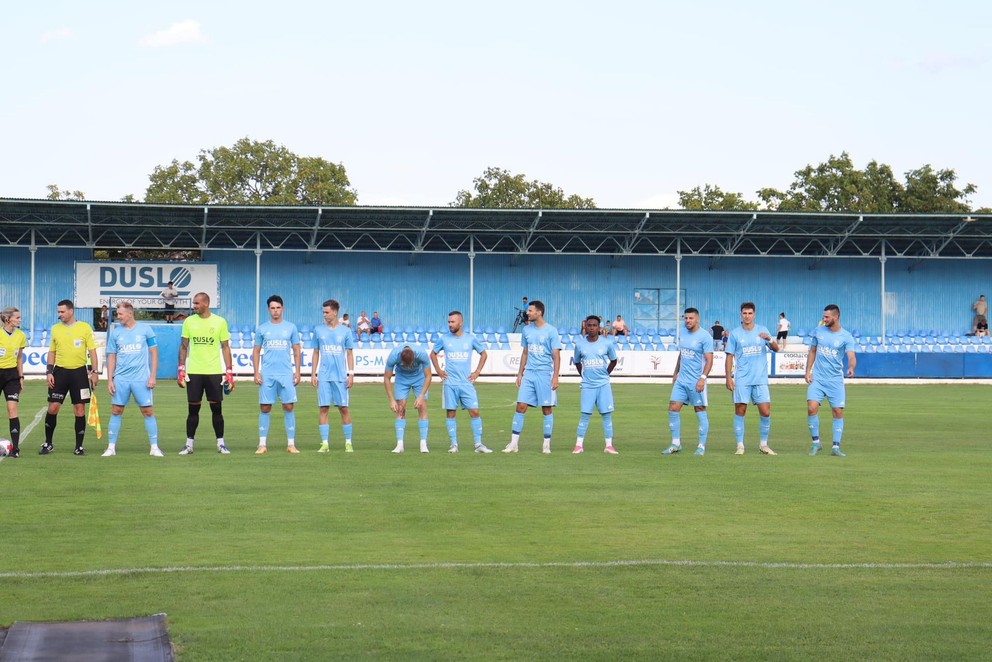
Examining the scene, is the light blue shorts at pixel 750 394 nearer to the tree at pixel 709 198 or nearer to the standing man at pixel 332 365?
the standing man at pixel 332 365

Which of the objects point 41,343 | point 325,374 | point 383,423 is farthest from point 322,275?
point 325,374

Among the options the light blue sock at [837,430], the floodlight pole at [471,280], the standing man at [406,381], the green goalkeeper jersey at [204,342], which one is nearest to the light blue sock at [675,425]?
the light blue sock at [837,430]

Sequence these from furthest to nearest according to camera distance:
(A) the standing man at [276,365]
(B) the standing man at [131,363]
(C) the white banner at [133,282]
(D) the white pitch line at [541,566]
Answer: (C) the white banner at [133,282]
(A) the standing man at [276,365]
(B) the standing man at [131,363]
(D) the white pitch line at [541,566]

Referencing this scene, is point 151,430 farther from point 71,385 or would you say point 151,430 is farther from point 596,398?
point 596,398

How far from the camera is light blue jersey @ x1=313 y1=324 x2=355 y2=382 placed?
16.8m

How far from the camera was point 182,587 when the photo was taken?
794 centimetres

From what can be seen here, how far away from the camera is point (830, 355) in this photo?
17141 millimetres

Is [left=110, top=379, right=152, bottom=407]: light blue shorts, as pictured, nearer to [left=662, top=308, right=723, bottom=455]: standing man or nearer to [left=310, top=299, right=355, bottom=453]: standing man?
[left=310, top=299, right=355, bottom=453]: standing man

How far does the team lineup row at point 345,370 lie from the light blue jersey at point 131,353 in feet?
0.04

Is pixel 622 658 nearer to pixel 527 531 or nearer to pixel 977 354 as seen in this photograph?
pixel 527 531

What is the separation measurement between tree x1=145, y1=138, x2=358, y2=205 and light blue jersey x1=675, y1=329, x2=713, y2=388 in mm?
62289

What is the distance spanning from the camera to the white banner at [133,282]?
50.4 meters

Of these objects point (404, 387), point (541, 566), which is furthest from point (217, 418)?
point (541, 566)

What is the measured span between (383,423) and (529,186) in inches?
2433
